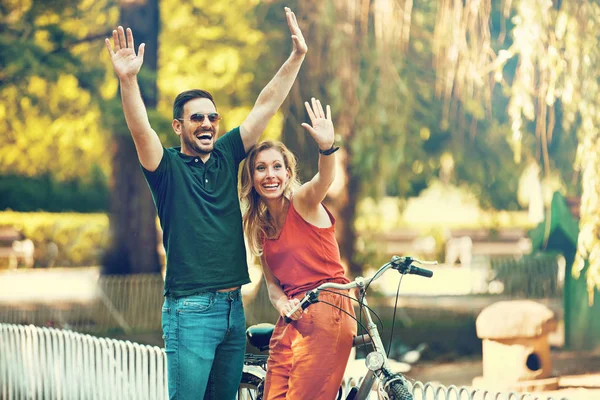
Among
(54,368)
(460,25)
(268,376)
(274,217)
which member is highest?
(460,25)

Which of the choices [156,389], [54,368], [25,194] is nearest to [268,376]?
[156,389]

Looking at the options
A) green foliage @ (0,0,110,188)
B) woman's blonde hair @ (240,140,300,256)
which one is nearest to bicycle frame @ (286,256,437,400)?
woman's blonde hair @ (240,140,300,256)

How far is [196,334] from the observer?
4051 mm

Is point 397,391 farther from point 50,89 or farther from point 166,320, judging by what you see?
point 50,89

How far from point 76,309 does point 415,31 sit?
265 inches

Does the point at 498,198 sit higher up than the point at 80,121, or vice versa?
the point at 80,121

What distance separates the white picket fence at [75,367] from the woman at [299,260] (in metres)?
2.04

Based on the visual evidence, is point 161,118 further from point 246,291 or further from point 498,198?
point 498,198

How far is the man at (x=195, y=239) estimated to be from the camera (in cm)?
405

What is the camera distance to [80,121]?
17609mm

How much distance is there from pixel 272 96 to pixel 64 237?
824 inches

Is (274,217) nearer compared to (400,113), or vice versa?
(274,217)

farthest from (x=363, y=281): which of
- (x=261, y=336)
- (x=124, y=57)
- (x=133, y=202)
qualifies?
(x=133, y=202)

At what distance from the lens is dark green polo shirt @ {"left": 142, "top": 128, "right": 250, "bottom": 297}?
4.07 meters
